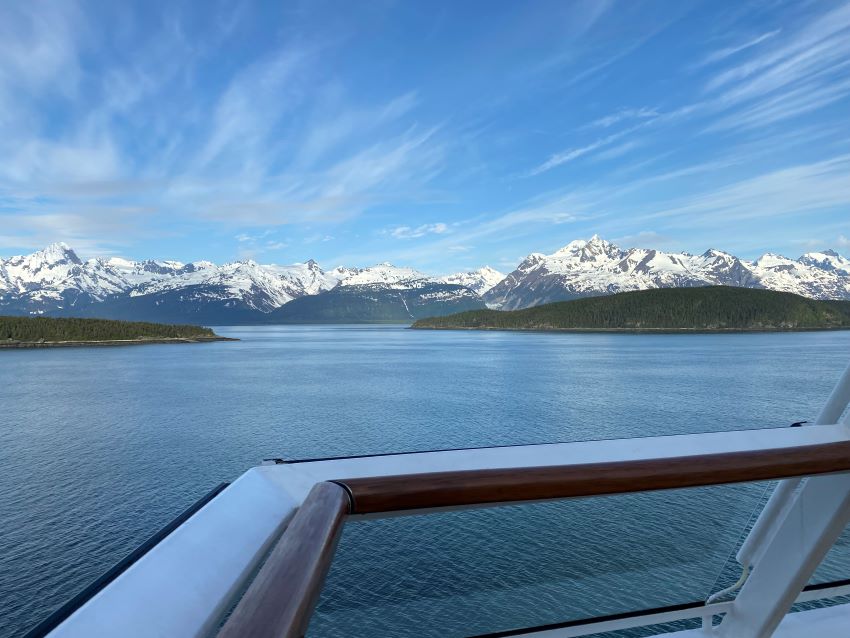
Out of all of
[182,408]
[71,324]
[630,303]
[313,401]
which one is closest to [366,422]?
[313,401]

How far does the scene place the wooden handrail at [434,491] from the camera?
66 cm

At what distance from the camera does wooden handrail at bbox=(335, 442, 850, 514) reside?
1.11 meters

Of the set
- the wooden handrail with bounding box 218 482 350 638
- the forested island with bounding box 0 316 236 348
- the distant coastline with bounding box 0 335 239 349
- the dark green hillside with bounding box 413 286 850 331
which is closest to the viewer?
the wooden handrail with bounding box 218 482 350 638

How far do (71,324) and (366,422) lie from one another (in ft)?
297

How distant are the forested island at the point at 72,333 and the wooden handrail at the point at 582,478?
109053mm

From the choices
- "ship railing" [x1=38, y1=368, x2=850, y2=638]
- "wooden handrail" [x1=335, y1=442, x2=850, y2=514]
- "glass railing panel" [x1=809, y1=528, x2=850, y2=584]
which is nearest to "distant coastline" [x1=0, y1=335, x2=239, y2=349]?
"ship railing" [x1=38, y1=368, x2=850, y2=638]

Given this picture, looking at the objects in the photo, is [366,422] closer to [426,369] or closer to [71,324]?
[426,369]

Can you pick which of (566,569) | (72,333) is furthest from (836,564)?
(72,333)

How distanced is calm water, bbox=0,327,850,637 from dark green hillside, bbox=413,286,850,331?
236 feet

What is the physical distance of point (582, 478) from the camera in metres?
1.27

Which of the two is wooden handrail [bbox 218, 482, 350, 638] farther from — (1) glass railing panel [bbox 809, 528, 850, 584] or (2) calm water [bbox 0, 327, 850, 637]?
(1) glass railing panel [bbox 809, 528, 850, 584]

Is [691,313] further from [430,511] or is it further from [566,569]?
[430,511]

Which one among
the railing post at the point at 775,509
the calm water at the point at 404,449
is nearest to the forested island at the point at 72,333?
the calm water at the point at 404,449

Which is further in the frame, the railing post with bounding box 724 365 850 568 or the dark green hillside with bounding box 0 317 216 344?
the dark green hillside with bounding box 0 317 216 344
